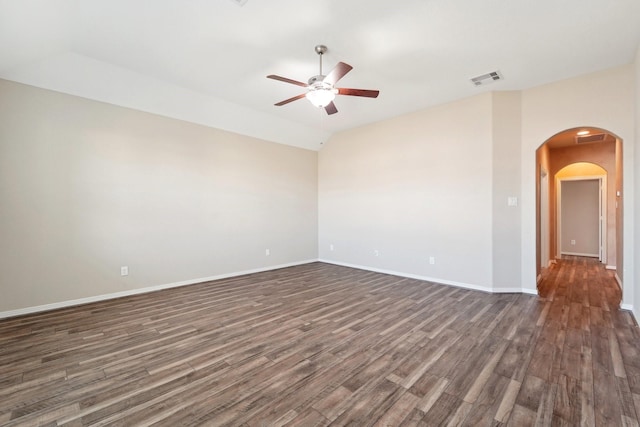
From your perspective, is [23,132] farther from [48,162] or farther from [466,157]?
[466,157]

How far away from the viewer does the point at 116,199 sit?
4086mm

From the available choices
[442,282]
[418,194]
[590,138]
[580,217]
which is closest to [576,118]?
[418,194]

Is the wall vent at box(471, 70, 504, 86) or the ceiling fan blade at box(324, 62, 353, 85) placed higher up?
the wall vent at box(471, 70, 504, 86)

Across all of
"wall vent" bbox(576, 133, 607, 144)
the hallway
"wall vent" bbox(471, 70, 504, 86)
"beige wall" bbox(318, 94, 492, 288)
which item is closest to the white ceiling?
"wall vent" bbox(471, 70, 504, 86)

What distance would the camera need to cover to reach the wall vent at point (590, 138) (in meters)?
5.41

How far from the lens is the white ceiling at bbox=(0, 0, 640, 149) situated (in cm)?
251

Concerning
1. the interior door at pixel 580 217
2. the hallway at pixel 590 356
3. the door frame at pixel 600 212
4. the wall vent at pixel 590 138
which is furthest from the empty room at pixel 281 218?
the interior door at pixel 580 217

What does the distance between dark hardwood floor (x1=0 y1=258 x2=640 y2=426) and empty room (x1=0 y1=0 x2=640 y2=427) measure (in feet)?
0.08

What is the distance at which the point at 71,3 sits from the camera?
7.98ft

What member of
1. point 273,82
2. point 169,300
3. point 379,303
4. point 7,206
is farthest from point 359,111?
point 7,206

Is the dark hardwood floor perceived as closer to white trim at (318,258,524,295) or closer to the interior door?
white trim at (318,258,524,295)

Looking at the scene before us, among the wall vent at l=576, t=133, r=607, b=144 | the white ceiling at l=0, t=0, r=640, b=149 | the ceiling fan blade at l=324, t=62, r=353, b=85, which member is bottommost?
the ceiling fan blade at l=324, t=62, r=353, b=85

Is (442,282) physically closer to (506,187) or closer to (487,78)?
(506,187)

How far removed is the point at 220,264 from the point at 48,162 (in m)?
2.87
